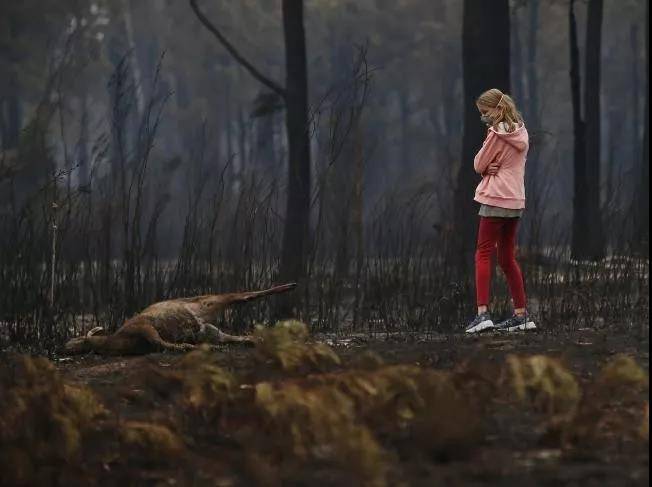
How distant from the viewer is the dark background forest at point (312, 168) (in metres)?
7.06

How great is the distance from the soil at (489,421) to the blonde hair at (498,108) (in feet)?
3.57

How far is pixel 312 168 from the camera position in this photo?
34.3m

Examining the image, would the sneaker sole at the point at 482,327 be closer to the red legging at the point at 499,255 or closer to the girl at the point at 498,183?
the girl at the point at 498,183

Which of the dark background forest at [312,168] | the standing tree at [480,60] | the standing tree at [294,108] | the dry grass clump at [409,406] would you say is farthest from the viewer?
the standing tree at [294,108]

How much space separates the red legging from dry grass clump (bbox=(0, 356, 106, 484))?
2.88 m

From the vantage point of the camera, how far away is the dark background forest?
7062mm

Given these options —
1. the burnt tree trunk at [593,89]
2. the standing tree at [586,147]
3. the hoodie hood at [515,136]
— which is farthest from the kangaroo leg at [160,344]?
the burnt tree trunk at [593,89]

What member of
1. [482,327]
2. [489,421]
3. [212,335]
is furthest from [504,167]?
[489,421]

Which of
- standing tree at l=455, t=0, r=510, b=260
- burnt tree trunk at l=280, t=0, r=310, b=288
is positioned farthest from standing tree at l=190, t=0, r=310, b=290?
standing tree at l=455, t=0, r=510, b=260

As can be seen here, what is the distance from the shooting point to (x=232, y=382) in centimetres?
388

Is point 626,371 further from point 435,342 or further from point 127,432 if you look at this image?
point 435,342

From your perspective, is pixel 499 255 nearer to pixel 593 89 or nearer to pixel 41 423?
pixel 41 423

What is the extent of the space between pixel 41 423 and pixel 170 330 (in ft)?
8.45

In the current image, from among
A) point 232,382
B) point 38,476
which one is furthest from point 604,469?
point 38,476
